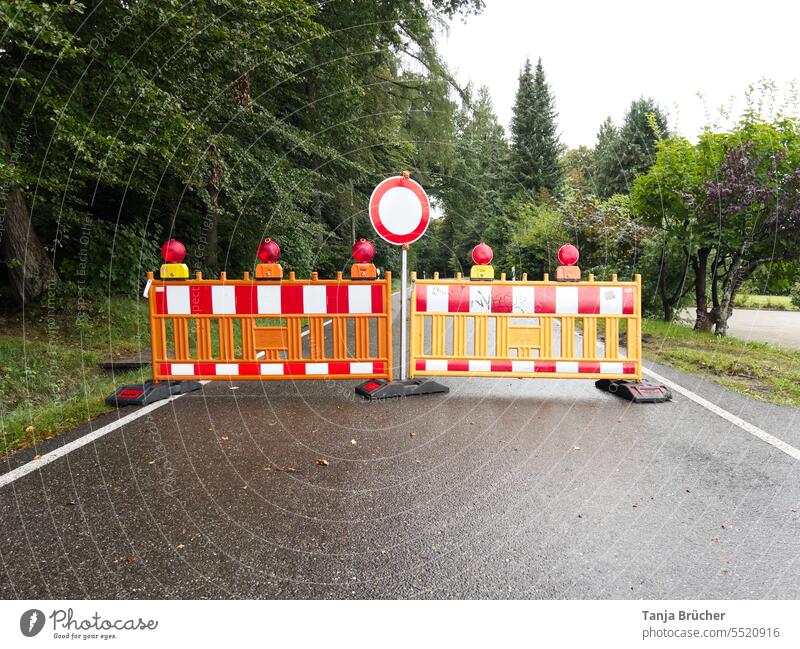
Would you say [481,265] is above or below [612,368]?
above

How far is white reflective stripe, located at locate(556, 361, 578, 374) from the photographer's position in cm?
587

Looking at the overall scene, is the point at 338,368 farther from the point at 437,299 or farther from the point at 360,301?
the point at 437,299

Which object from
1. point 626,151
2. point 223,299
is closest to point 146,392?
point 223,299

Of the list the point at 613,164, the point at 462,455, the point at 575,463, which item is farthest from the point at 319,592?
the point at 613,164

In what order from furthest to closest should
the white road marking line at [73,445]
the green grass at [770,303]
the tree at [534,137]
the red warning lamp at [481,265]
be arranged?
the tree at [534,137], the green grass at [770,303], the red warning lamp at [481,265], the white road marking line at [73,445]

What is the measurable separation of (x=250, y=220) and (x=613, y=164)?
1156 inches

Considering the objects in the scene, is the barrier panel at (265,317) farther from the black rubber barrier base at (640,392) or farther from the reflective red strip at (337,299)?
the black rubber barrier base at (640,392)

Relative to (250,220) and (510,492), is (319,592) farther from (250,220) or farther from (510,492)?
(250,220)

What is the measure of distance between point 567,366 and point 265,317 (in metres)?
3.36

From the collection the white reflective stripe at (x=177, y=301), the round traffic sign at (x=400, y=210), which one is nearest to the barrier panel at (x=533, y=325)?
the round traffic sign at (x=400, y=210)

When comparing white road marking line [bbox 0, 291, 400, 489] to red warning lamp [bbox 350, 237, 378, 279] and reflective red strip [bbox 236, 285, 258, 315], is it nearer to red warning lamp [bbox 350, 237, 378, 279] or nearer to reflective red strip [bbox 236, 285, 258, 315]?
reflective red strip [bbox 236, 285, 258, 315]

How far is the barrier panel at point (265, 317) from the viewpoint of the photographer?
5.84 meters

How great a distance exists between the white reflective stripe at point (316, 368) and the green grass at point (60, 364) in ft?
6.62

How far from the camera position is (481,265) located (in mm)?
5836
